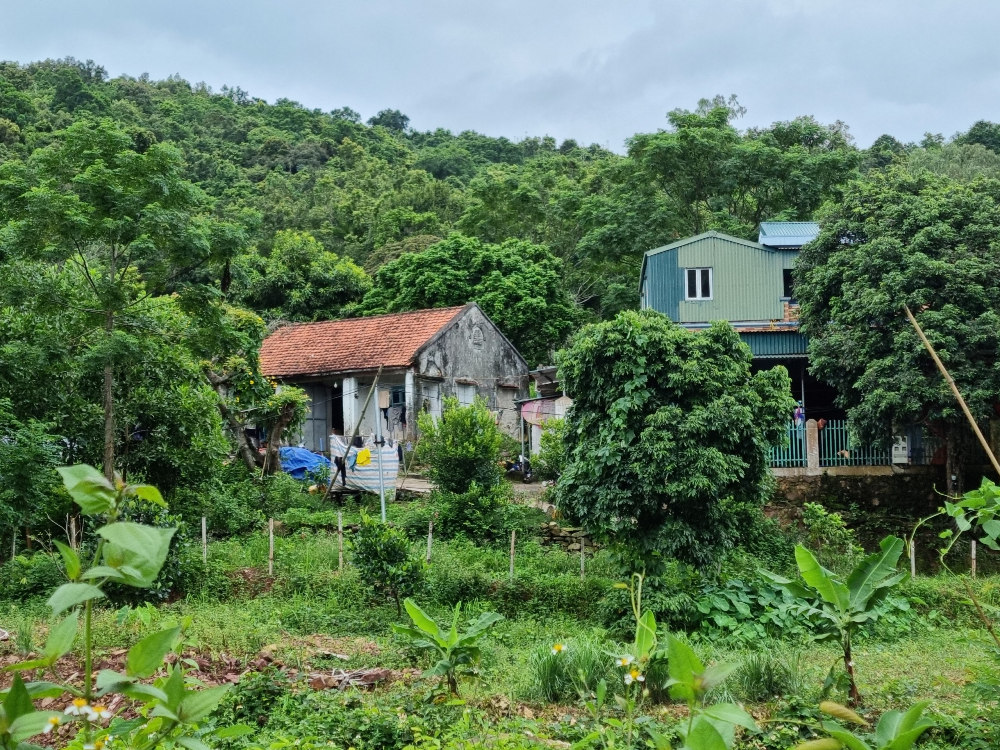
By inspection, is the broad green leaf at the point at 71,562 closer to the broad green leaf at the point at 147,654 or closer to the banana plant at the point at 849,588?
the broad green leaf at the point at 147,654

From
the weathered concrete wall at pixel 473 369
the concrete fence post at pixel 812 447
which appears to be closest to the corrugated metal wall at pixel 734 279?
the concrete fence post at pixel 812 447

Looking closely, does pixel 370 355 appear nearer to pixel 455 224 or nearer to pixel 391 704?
pixel 455 224

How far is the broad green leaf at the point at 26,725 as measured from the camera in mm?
1684

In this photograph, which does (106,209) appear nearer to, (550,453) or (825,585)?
(550,453)

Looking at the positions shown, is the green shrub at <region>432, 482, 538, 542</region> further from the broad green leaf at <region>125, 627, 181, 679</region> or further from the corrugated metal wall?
the broad green leaf at <region>125, 627, 181, 679</region>

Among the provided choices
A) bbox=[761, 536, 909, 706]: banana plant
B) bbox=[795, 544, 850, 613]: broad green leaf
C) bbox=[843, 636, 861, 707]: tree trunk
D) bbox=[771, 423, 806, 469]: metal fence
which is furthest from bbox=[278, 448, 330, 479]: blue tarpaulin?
bbox=[795, 544, 850, 613]: broad green leaf

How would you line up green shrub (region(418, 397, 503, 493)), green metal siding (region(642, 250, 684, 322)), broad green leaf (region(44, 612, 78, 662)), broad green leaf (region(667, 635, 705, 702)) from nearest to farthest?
broad green leaf (region(44, 612, 78, 662)) → broad green leaf (region(667, 635, 705, 702)) → green shrub (region(418, 397, 503, 493)) → green metal siding (region(642, 250, 684, 322))

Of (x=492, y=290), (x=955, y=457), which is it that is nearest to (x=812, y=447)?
(x=955, y=457)

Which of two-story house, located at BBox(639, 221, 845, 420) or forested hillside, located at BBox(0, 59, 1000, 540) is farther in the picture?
two-story house, located at BBox(639, 221, 845, 420)

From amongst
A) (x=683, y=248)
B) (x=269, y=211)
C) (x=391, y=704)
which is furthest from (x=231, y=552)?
(x=269, y=211)

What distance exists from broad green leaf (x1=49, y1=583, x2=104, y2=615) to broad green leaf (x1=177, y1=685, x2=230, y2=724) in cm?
43

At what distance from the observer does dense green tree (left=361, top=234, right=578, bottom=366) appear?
28.6 metres

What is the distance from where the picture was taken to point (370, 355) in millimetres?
23250

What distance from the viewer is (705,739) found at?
92.2 inches
